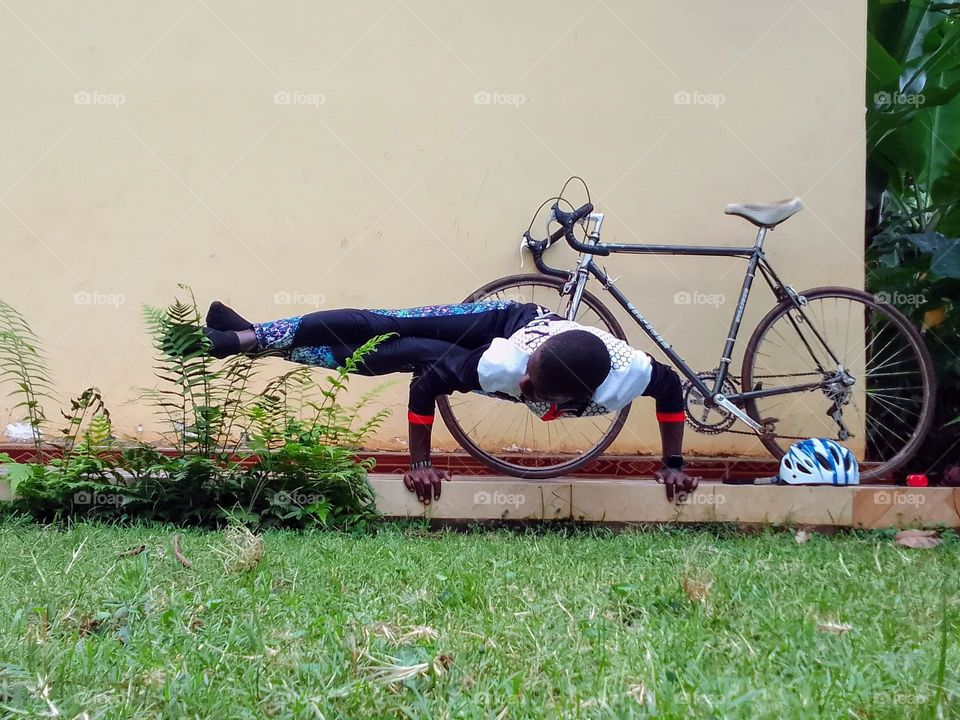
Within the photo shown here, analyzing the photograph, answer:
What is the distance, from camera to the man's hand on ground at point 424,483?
10.6 ft

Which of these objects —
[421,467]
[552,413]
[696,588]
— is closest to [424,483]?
[421,467]

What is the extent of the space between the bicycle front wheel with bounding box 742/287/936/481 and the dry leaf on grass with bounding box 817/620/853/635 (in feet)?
7.45

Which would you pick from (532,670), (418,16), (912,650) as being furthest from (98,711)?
(418,16)

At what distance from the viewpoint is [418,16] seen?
13.8 ft

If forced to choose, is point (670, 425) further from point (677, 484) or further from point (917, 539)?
point (917, 539)

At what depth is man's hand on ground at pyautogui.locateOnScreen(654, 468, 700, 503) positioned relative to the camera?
3.31 m

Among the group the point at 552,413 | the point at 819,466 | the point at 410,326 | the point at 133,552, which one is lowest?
the point at 133,552

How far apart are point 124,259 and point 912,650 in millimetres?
3953

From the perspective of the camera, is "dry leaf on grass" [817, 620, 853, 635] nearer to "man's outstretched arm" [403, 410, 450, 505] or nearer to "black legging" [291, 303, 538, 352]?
"man's outstretched arm" [403, 410, 450, 505]

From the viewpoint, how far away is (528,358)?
3.01 m

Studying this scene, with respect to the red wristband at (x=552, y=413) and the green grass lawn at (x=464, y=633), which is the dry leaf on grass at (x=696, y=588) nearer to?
the green grass lawn at (x=464, y=633)

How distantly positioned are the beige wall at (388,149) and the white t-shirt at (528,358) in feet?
3.62

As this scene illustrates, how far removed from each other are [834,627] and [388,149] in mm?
3269

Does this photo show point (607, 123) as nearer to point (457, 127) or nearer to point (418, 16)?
point (457, 127)
